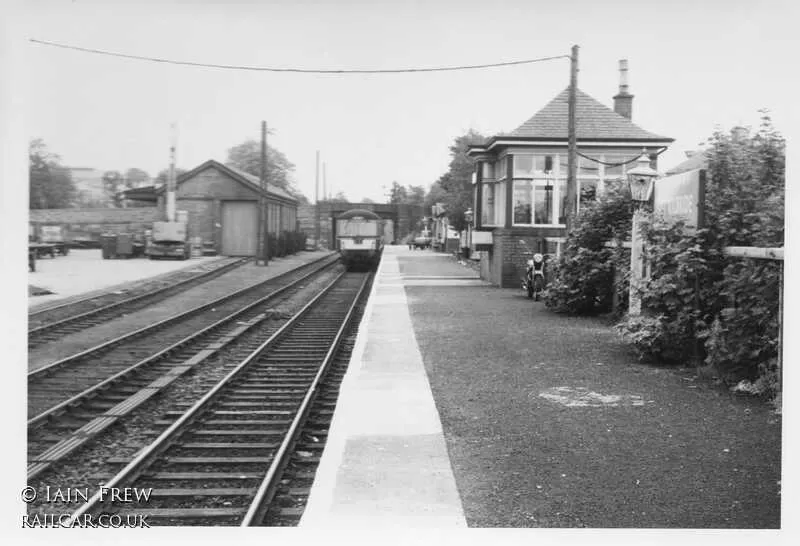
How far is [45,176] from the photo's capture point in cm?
1426

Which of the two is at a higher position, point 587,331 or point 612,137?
point 612,137

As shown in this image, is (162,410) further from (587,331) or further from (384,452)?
(587,331)

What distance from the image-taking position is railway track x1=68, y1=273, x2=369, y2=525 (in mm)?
5270

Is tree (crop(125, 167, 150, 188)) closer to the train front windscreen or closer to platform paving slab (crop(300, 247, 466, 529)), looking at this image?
the train front windscreen

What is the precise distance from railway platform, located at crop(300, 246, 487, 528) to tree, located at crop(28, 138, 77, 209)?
3.03 metres

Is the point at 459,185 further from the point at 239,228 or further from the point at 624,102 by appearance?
the point at 624,102

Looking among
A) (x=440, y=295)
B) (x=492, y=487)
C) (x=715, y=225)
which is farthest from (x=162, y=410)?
(x=440, y=295)

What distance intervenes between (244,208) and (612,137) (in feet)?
76.5

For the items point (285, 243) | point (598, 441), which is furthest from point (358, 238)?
point (598, 441)

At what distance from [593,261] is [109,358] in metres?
7.80

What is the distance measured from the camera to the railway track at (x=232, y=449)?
527cm

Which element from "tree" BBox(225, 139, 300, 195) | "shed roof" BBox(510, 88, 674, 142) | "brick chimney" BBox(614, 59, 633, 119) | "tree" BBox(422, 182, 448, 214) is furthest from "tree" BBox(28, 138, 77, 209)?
"tree" BBox(225, 139, 300, 195)

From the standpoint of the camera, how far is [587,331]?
12.2 meters

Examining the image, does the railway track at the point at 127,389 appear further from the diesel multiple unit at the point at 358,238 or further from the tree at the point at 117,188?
Answer: the tree at the point at 117,188
